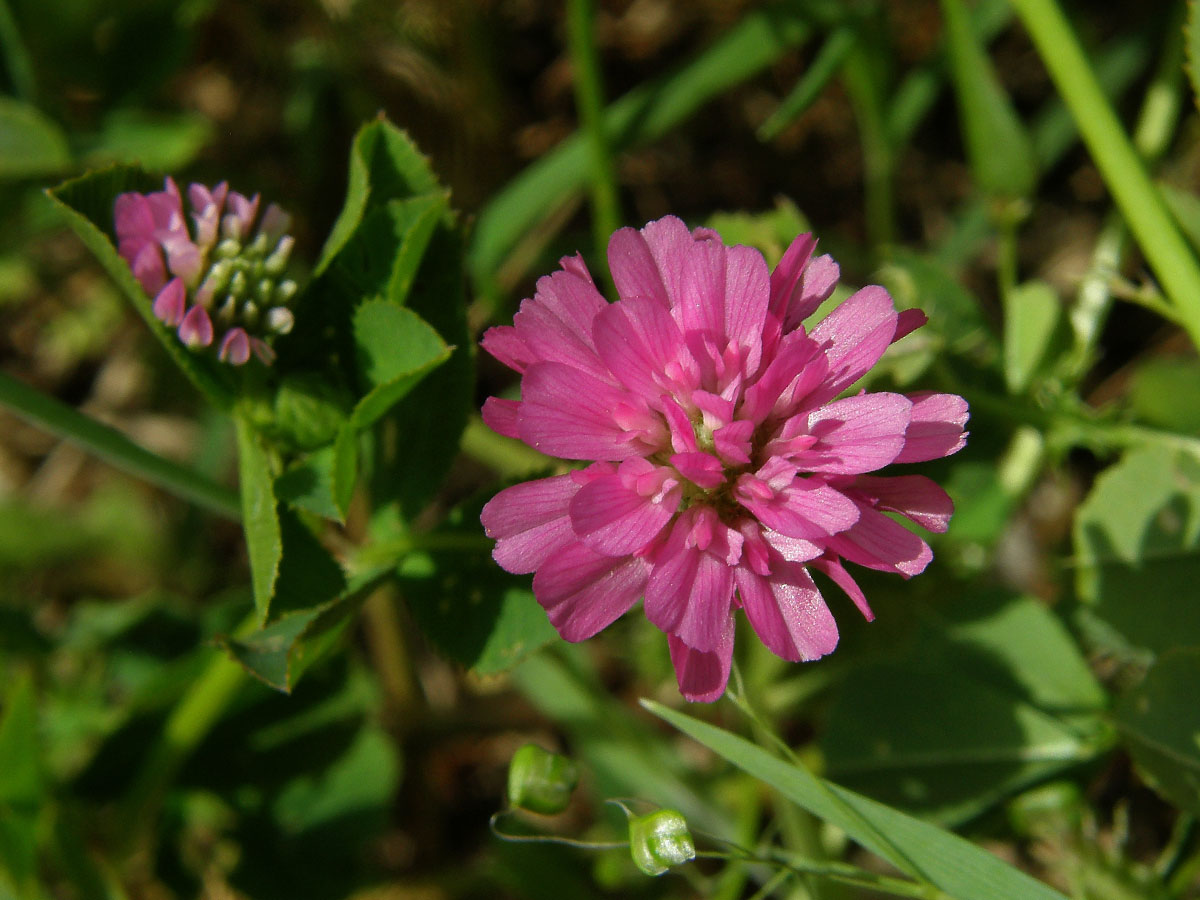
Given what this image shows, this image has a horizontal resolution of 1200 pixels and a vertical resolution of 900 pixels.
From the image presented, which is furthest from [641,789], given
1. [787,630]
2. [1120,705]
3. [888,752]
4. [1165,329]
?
[1165,329]

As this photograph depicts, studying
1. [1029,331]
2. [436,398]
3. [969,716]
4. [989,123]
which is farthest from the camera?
[989,123]

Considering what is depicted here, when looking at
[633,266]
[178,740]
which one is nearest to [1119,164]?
[633,266]

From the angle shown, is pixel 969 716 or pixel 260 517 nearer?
pixel 260 517

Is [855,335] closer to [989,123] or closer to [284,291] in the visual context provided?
[284,291]

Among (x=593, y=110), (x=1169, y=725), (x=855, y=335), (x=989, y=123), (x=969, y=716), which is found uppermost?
(x=855, y=335)

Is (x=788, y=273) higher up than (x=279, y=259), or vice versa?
(x=788, y=273)

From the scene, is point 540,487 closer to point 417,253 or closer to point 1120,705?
point 417,253

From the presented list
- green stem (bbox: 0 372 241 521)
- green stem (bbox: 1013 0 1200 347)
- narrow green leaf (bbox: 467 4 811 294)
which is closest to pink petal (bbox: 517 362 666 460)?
green stem (bbox: 0 372 241 521)

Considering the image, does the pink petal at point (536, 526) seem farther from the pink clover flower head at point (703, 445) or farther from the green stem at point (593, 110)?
the green stem at point (593, 110)
